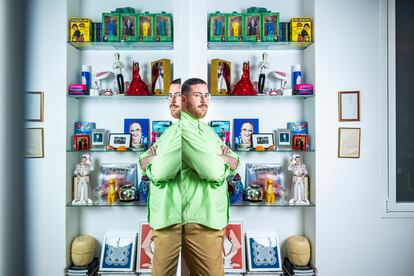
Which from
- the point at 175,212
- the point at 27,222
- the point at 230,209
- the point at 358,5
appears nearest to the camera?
the point at 27,222

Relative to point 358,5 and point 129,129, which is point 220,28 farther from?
point 129,129

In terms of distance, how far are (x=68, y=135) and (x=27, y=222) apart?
0.56 ft

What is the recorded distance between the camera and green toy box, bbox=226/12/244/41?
1000 millimetres

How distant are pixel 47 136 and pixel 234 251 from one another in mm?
706

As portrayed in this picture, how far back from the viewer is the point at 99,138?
549 mm

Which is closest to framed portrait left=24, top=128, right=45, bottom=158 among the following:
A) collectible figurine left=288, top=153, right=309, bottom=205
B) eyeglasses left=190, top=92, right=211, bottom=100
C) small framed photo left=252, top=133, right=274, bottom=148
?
eyeglasses left=190, top=92, right=211, bottom=100

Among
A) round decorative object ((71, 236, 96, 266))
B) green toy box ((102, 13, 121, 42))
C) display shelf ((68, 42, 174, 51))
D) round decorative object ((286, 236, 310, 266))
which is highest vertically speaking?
green toy box ((102, 13, 121, 42))

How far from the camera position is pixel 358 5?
848 millimetres

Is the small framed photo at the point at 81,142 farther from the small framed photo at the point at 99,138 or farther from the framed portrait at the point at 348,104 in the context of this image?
the framed portrait at the point at 348,104

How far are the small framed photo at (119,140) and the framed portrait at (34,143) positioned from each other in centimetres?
12

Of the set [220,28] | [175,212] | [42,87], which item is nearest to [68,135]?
[42,87]

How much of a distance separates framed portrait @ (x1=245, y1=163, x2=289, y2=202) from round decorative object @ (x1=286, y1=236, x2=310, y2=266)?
0.13 metres

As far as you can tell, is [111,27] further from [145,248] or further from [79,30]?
[145,248]

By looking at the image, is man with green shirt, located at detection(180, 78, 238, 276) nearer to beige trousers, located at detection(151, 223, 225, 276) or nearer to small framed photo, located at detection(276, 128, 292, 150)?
beige trousers, located at detection(151, 223, 225, 276)
